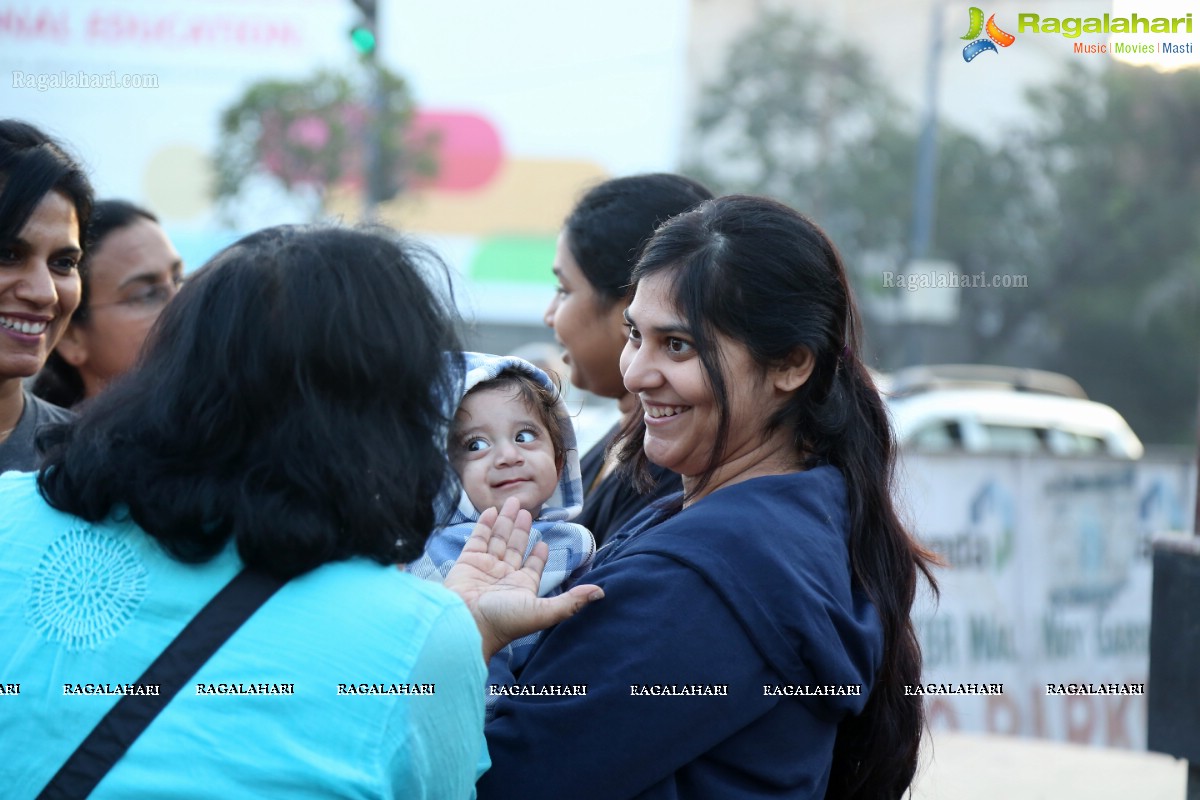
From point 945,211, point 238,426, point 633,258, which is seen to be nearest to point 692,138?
point 945,211

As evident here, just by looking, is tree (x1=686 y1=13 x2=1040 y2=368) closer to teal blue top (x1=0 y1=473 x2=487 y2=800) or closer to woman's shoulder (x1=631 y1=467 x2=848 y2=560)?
woman's shoulder (x1=631 y1=467 x2=848 y2=560)

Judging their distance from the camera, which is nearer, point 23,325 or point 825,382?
point 825,382

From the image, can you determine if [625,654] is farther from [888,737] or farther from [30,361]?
[30,361]

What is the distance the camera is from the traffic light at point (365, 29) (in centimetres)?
1000

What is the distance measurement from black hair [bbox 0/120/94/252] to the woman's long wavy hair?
1528mm

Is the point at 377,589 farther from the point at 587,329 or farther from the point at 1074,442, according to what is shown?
the point at 1074,442

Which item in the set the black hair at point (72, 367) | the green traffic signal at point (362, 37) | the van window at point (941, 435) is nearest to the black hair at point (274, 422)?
the black hair at point (72, 367)

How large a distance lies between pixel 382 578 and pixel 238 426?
274 mm

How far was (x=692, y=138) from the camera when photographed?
91.5 ft

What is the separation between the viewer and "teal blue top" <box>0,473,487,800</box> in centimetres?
150

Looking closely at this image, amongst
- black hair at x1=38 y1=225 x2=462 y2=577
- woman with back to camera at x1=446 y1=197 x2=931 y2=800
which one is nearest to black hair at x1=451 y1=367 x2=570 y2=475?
woman with back to camera at x1=446 y1=197 x2=931 y2=800

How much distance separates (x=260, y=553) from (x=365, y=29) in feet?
30.2

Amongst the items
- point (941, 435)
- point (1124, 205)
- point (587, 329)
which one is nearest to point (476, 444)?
point (587, 329)

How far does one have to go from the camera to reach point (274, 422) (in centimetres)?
161
